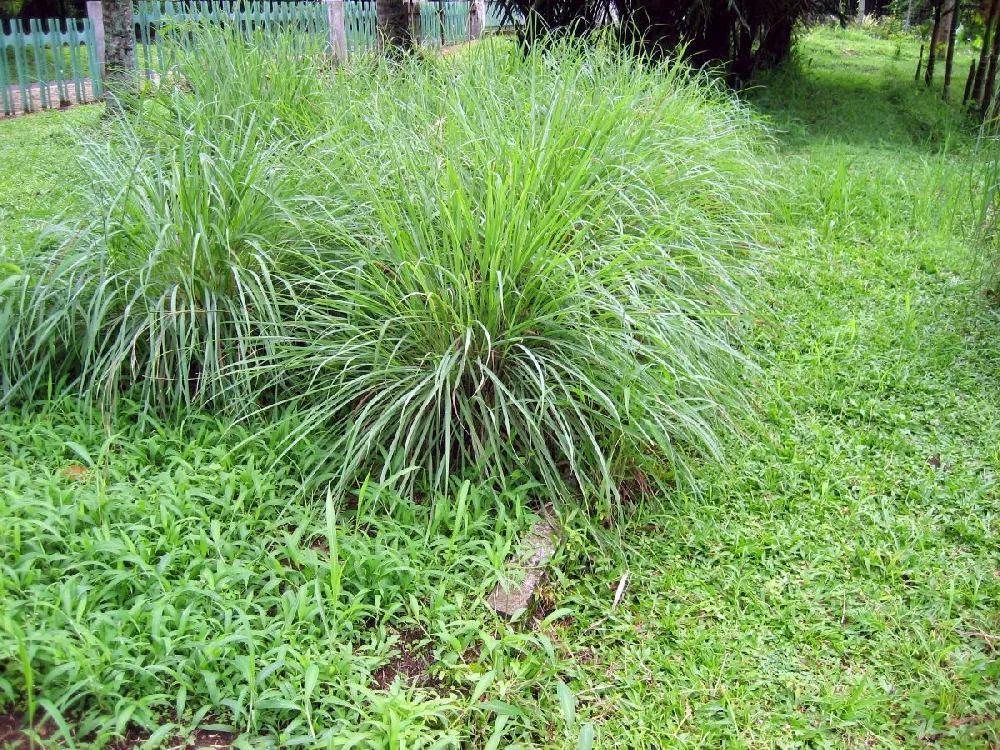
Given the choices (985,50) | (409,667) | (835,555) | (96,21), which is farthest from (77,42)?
(835,555)

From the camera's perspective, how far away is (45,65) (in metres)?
9.27

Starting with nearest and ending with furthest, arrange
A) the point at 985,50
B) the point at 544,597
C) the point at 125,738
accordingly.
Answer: the point at 125,738 < the point at 544,597 < the point at 985,50

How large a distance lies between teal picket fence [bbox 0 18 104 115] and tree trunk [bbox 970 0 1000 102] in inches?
334

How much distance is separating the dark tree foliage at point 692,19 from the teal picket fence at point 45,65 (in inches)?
Answer: 188

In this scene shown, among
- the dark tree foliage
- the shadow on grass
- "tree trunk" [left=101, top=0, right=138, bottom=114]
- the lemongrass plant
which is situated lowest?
the lemongrass plant

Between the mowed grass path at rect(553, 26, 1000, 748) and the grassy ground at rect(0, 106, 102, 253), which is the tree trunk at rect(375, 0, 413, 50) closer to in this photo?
the grassy ground at rect(0, 106, 102, 253)

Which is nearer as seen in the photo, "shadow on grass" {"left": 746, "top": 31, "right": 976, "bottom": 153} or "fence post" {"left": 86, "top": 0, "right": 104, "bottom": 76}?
"shadow on grass" {"left": 746, "top": 31, "right": 976, "bottom": 153}

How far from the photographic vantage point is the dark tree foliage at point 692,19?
833cm

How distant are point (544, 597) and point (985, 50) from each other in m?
8.06

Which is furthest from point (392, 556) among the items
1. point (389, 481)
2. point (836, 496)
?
point (836, 496)

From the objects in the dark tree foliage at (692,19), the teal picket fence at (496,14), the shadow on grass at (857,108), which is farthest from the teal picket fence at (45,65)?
the shadow on grass at (857,108)

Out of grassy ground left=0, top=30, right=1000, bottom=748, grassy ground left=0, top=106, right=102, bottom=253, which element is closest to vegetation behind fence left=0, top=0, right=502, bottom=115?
grassy ground left=0, top=106, right=102, bottom=253

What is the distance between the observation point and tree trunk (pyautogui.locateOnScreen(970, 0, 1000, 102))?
7.56 meters

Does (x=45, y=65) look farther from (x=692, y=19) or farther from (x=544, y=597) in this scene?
(x=544, y=597)
